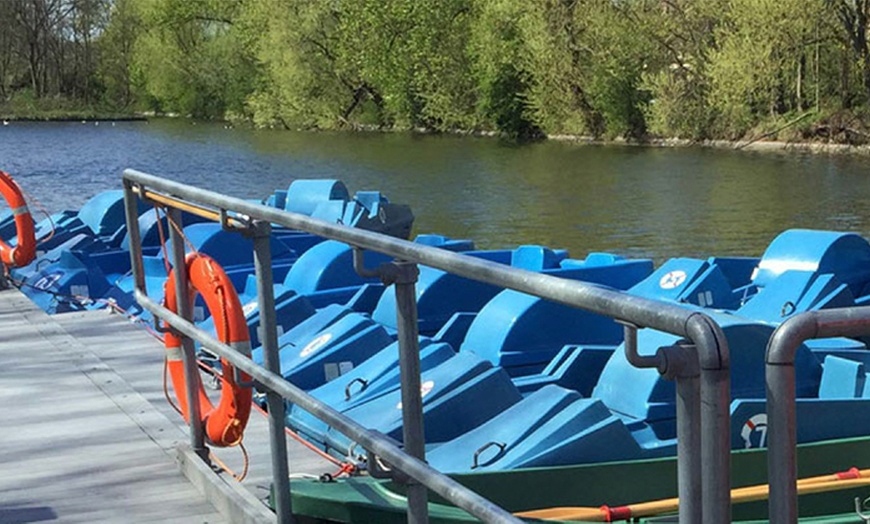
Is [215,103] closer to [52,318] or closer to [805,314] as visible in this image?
[52,318]

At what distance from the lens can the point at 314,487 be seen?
3.86m

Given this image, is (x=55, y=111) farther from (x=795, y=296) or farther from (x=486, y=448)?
(x=486, y=448)

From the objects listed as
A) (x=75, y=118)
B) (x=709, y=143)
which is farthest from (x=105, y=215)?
(x=75, y=118)

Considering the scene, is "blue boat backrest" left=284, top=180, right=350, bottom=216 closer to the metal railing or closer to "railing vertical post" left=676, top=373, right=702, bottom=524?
the metal railing

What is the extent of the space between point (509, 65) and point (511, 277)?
1775 inches

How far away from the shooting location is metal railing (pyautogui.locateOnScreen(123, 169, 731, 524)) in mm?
1598

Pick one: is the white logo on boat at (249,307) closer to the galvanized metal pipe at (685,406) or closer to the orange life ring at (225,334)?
the orange life ring at (225,334)

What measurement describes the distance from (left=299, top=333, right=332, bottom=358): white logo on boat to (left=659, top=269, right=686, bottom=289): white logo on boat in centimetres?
276

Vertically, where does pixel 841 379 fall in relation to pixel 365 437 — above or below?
below

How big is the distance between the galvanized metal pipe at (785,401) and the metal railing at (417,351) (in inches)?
2.5

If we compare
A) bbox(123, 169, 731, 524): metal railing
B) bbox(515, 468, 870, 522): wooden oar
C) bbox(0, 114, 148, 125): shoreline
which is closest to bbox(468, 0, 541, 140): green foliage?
bbox(0, 114, 148, 125): shoreline

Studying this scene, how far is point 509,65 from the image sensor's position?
46.4m

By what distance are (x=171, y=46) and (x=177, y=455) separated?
225 feet

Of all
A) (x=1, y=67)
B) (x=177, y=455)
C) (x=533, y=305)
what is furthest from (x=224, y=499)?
(x=1, y=67)
